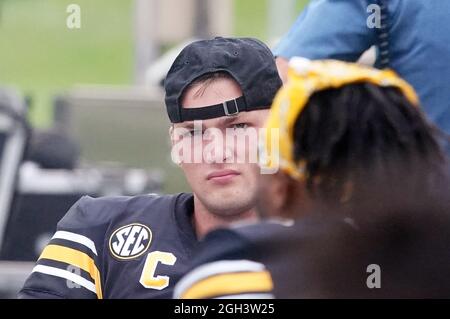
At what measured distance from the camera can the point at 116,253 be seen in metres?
2.93

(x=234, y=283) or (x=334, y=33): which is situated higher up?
(x=334, y=33)

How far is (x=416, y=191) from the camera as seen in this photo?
214cm

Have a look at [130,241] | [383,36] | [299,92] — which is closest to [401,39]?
[383,36]

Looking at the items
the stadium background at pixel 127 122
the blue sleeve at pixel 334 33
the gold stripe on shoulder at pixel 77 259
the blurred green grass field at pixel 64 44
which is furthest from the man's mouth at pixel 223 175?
the blurred green grass field at pixel 64 44

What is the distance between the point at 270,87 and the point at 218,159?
0.21 meters

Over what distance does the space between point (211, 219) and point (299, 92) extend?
0.90 m

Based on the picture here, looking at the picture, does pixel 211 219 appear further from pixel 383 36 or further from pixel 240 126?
pixel 383 36

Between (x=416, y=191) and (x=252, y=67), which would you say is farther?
(x=252, y=67)

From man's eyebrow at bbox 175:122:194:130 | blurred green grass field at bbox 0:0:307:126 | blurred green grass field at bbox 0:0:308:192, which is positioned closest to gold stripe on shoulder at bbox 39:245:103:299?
man's eyebrow at bbox 175:122:194:130

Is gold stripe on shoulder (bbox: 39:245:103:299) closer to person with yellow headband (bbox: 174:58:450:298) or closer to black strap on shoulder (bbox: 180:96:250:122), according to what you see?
black strap on shoulder (bbox: 180:96:250:122)

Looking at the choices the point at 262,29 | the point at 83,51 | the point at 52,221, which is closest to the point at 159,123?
the point at 52,221

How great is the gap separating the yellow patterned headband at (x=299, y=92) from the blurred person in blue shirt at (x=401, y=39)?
0.95 meters

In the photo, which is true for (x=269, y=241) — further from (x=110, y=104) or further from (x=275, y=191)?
(x=110, y=104)

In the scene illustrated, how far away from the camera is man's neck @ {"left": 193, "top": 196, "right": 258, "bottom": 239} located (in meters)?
3.00
